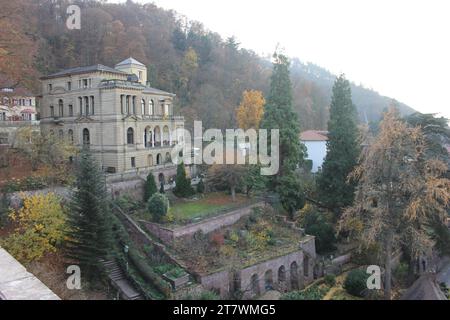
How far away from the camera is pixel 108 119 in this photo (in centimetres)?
3284

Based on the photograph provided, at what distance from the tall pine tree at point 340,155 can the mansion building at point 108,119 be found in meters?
13.5

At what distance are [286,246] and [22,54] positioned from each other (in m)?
18.6

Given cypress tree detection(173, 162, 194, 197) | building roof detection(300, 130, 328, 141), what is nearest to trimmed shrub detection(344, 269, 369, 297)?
cypress tree detection(173, 162, 194, 197)

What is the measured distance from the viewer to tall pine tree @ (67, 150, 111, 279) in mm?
19203

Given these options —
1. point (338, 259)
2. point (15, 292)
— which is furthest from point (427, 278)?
point (15, 292)

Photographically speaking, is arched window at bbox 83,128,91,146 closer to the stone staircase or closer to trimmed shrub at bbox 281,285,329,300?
the stone staircase

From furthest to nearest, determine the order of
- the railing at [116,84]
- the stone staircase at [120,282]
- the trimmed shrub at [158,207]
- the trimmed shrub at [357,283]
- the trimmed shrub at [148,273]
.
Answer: the railing at [116,84], the trimmed shrub at [158,207], the trimmed shrub at [357,283], the trimmed shrub at [148,273], the stone staircase at [120,282]

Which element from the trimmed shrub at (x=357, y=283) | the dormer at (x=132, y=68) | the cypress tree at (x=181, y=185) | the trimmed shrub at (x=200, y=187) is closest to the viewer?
the trimmed shrub at (x=357, y=283)

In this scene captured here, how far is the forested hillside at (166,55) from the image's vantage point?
56219 millimetres

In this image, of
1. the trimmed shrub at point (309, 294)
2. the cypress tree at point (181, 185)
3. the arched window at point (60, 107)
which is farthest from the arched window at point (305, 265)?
the arched window at point (60, 107)

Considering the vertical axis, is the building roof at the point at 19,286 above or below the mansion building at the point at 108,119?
below

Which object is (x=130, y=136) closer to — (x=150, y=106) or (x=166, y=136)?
(x=166, y=136)

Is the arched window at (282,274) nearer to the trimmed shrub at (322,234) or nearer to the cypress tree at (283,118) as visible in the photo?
the trimmed shrub at (322,234)

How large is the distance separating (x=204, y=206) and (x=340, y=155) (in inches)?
451
